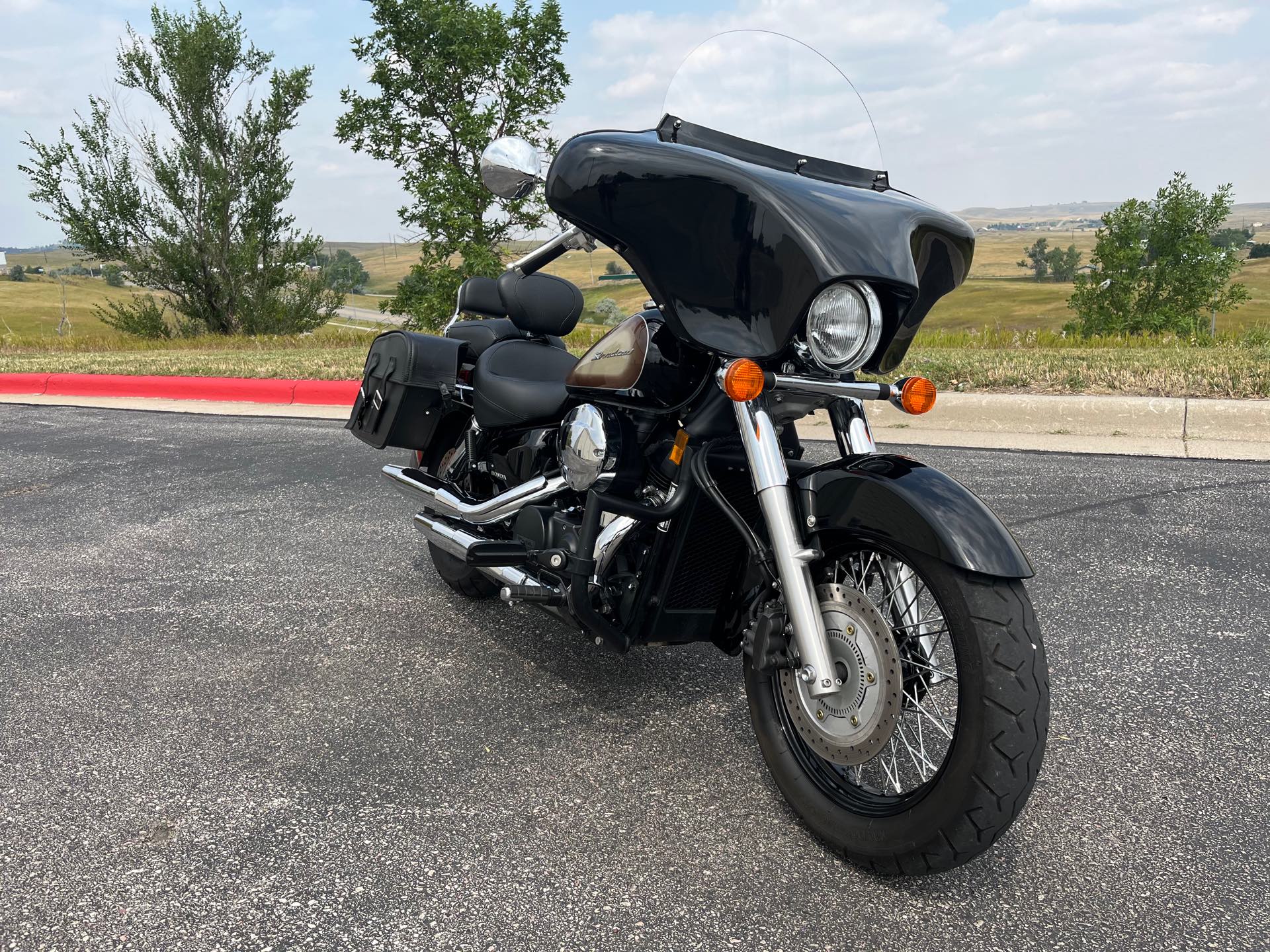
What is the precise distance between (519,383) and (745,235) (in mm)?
1311

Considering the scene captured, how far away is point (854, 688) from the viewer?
2.27m

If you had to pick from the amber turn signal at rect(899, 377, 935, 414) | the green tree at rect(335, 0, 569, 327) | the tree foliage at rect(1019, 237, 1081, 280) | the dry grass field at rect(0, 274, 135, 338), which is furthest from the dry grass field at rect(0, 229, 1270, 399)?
the tree foliage at rect(1019, 237, 1081, 280)

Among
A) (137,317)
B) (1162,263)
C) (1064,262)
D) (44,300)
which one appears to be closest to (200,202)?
(137,317)

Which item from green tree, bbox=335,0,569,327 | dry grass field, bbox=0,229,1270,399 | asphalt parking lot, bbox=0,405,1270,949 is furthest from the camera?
green tree, bbox=335,0,569,327

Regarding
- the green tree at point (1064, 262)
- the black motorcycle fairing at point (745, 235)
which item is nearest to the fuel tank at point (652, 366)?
the black motorcycle fairing at point (745, 235)

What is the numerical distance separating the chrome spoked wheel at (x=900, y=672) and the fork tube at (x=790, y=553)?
0.33ft

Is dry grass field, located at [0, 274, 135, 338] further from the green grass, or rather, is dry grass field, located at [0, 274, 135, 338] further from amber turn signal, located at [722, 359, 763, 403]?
amber turn signal, located at [722, 359, 763, 403]

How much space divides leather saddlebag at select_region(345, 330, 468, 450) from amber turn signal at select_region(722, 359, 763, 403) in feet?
5.89

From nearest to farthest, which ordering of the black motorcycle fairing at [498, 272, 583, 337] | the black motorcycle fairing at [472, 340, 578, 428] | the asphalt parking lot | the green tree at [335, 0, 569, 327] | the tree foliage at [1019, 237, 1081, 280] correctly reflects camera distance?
the asphalt parking lot → the black motorcycle fairing at [472, 340, 578, 428] → the black motorcycle fairing at [498, 272, 583, 337] → the green tree at [335, 0, 569, 327] → the tree foliage at [1019, 237, 1081, 280]

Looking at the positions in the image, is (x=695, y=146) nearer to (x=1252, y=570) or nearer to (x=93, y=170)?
(x=1252, y=570)

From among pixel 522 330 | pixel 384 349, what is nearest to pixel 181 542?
pixel 384 349

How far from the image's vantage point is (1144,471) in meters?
5.80

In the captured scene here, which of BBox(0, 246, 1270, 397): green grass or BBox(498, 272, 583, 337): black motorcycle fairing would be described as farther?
BBox(0, 246, 1270, 397): green grass

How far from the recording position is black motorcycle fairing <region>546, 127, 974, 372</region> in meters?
2.21
